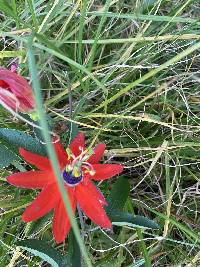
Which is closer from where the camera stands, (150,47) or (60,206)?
(60,206)

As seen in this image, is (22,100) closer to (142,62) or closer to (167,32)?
(142,62)

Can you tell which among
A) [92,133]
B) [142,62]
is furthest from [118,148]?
[142,62]

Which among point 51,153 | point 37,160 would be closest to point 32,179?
point 37,160

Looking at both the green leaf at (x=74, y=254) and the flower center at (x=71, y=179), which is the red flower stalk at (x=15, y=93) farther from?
the green leaf at (x=74, y=254)

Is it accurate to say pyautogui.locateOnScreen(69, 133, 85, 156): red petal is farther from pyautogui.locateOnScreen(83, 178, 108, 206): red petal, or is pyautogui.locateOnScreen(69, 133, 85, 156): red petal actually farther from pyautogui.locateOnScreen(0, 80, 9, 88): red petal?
pyautogui.locateOnScreen(0, 80, 9, 88): red petal

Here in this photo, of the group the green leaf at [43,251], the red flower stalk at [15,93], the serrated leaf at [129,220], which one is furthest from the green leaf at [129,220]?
the red flower stalk at [15,93]
